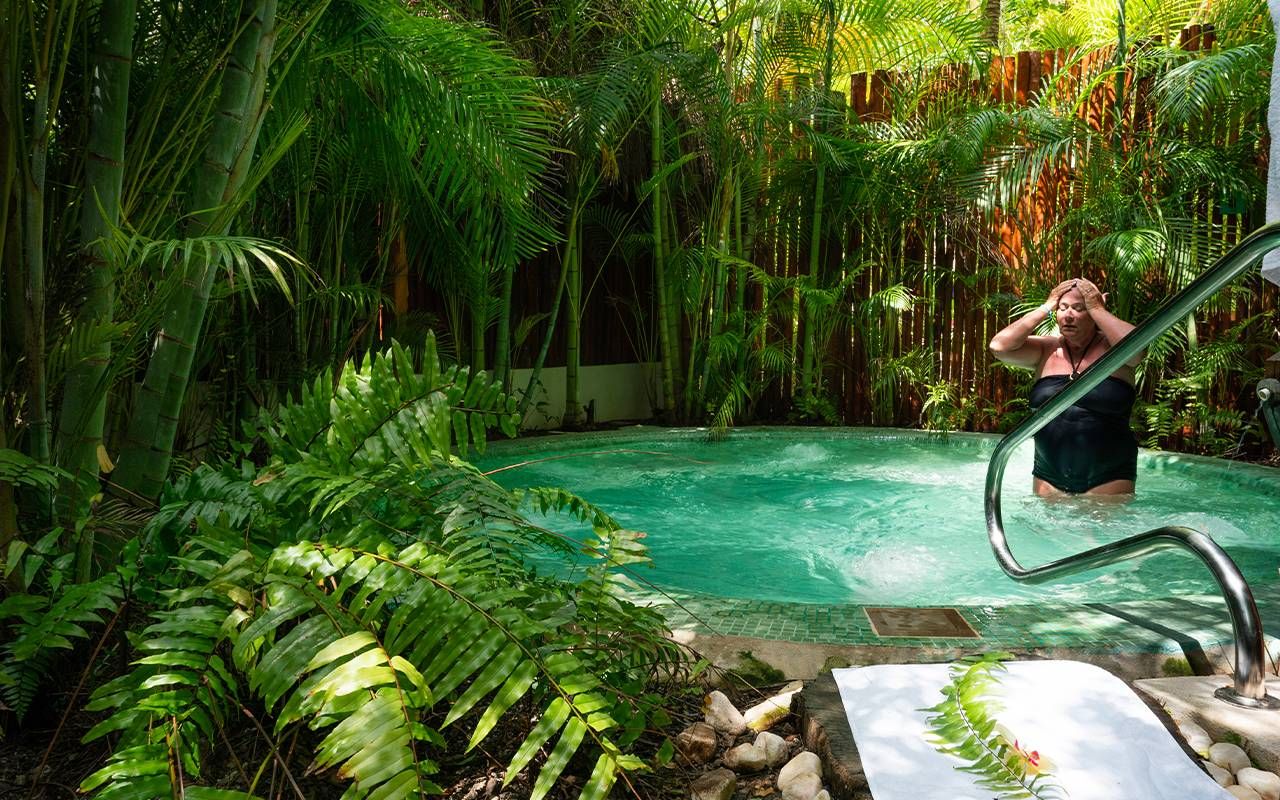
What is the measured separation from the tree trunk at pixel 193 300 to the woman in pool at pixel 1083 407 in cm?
353

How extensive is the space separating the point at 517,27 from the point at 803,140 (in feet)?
7.30

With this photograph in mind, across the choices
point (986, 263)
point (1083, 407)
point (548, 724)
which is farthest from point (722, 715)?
point (986, 263)

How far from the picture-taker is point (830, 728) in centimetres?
186

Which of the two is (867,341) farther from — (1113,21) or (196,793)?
(196,793)

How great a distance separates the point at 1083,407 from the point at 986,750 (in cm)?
323

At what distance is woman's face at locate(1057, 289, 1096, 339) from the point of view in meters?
4.48

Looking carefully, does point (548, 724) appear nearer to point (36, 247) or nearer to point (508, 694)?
point (508, 694)

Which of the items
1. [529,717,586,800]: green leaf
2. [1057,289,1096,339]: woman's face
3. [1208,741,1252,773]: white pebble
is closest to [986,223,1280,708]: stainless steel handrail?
[1208,741,1252,773]: white pebble

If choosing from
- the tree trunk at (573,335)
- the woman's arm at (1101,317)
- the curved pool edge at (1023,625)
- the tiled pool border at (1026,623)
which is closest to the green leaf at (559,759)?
the tiled pool border at (1026,623)

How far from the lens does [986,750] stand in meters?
1.62

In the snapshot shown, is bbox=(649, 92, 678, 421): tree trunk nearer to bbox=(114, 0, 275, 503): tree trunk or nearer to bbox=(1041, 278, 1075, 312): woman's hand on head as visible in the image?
bbox=(1041, 278, 1075, 312): woman's hand on head

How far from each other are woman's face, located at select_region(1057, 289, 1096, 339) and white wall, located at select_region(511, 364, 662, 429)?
12.8ft

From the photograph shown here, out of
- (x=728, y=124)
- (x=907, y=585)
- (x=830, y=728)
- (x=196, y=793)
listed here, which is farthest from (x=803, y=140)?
(x=196, y=793)

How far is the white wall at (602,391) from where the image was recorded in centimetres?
764
